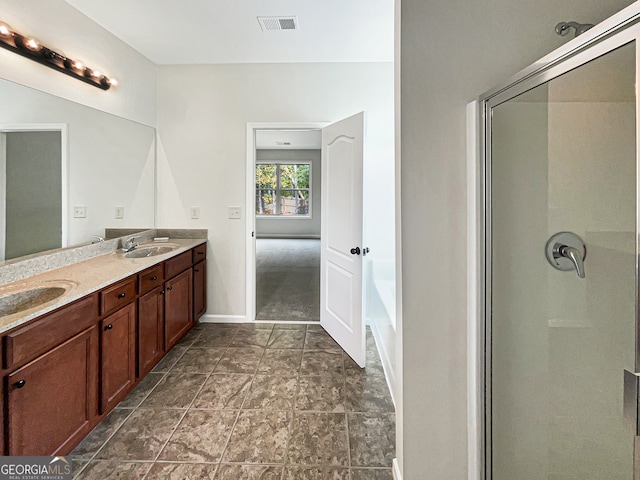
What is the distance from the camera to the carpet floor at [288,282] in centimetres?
400

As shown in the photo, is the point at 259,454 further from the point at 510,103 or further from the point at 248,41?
the point at 248,41

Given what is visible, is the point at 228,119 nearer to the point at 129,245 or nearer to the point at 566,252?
the point at 129,245

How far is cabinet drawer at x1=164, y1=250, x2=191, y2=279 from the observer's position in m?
2.73

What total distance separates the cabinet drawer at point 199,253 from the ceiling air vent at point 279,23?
→ 2.02 m

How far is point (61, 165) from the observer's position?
2.38 metres

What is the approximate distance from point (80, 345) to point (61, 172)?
1331 millimetres

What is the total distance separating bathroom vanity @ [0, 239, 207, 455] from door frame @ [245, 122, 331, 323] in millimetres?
841

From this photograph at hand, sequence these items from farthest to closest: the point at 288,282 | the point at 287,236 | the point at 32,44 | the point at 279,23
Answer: the point at 287,236 → the point at 288,282 → the point at 279,23 → the point at 32,44

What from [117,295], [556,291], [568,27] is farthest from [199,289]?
[568,27]

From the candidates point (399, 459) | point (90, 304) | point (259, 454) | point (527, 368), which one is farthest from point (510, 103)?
point (90, 304)

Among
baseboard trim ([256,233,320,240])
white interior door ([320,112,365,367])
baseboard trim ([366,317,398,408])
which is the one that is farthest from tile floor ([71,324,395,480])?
baseboard trim ([256,233,320,240])

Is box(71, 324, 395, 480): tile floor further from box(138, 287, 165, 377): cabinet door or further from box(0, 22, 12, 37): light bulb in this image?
box(0, 22, 12, 37): light bulb

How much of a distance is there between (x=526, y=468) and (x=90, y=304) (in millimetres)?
2099

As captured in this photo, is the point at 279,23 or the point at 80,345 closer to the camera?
the point at 80,345
